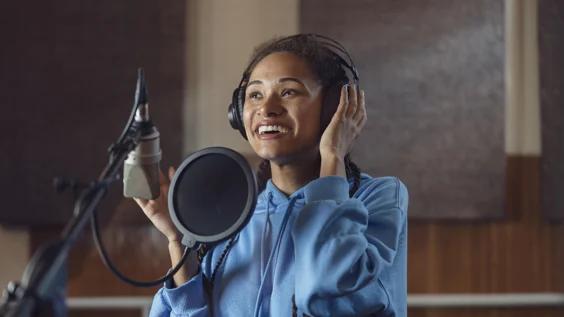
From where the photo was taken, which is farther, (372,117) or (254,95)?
(372,117)

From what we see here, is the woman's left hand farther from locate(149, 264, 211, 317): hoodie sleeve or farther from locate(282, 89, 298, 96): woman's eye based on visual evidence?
locate(149, 264, 211, 317): hoodie sleeve

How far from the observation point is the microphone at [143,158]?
882 mm

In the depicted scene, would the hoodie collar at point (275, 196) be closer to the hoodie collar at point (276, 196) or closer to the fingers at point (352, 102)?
the hoodie collar at point (276, 196)

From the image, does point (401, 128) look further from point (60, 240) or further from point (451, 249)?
point (60, 240)

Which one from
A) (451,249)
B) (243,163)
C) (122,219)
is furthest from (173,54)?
(243,163)

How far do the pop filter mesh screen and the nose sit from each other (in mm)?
158

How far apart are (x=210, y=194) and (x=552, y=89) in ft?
5.24

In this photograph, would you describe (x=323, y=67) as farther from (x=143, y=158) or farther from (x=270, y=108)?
(x=143, y=158)

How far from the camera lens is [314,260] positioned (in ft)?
2.98

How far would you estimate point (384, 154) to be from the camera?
6.86ft

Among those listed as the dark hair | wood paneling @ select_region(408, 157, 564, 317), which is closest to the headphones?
the dark hair

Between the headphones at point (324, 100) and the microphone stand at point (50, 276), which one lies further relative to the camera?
the headphones at point (324, 100)

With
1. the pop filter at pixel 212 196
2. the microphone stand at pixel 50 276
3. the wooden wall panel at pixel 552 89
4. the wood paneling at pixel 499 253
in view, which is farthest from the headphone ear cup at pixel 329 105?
the wooden wall panel at pixel 552 89

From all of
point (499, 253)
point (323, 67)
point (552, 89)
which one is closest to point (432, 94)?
point (552, 89)
